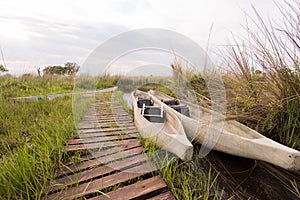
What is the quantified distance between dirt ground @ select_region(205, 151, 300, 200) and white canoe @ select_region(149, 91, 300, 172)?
180mm

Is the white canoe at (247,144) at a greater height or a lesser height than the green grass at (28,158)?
greater

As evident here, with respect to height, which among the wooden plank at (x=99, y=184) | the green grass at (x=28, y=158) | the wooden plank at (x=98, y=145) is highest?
the green grass at (x=28, y=158)

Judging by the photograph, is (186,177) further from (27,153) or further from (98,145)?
(27,153)

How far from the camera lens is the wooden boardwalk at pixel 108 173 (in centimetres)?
158

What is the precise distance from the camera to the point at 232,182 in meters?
1.81

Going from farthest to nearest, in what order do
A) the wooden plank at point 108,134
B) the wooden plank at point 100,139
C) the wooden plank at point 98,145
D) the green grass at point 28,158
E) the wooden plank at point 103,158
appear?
1. the wooden plank at point 108,134
2. the wooden plank at point 100,139
3. the wooden plank at point 98,145
4. the wooden plank at point 103,158
5. the green grass at point 28,158

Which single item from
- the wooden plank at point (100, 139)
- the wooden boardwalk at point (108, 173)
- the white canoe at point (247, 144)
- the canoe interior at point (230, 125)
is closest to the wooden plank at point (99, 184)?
the wooden boardwalk at point (108, 173)

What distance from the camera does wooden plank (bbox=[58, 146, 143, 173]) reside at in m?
1.98

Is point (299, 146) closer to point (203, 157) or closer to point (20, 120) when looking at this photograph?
point (203, 157)

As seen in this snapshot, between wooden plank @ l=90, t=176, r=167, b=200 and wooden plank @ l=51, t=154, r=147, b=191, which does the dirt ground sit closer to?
wooden plank @ l=90, t=176, r=167, b=200

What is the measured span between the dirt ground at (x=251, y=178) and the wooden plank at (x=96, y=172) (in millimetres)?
865

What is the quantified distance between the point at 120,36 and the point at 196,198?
2.07 metres

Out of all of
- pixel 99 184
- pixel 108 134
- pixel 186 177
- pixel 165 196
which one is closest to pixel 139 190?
pixel 165 196

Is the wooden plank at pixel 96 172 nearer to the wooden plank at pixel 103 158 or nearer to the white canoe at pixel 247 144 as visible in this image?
the wooden plank at pixel 103 158
